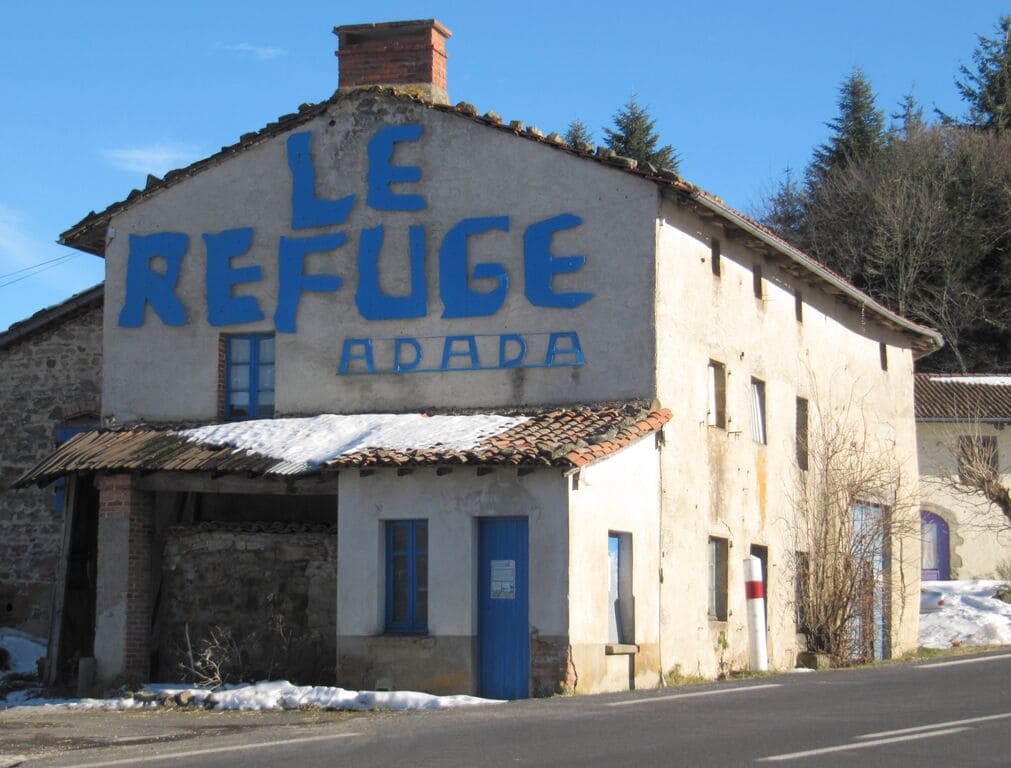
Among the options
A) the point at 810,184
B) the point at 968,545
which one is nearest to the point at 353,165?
the point at 968,545

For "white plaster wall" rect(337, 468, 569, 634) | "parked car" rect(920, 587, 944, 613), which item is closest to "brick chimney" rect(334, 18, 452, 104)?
"white plaster wall" rect(337, 468, 569, 634)

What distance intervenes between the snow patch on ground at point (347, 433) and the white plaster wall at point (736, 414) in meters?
2.61

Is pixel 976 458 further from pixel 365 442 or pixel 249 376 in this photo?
pixel 365 442

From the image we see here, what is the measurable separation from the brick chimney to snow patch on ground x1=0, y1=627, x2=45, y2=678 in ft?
33.3

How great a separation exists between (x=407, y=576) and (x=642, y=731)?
738cm

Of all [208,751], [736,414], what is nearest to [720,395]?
[736,414]

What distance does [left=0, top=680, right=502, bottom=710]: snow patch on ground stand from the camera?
16469 millimetres

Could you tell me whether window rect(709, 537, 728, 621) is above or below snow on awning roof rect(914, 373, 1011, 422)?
below

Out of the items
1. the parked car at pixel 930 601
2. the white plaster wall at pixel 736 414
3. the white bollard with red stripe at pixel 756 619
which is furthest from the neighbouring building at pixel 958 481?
the white bollard with red stripe at pixel 756 619

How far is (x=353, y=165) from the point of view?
70.0 feet

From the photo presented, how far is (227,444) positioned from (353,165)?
447 cm

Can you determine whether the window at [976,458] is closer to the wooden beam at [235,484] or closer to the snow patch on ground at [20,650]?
the wooden beam at [235,484]

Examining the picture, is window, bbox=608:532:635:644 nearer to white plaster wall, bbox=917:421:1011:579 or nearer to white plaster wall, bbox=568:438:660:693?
white plaster wall, bbox=568:438:660:693

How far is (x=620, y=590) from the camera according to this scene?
62.3 ft
